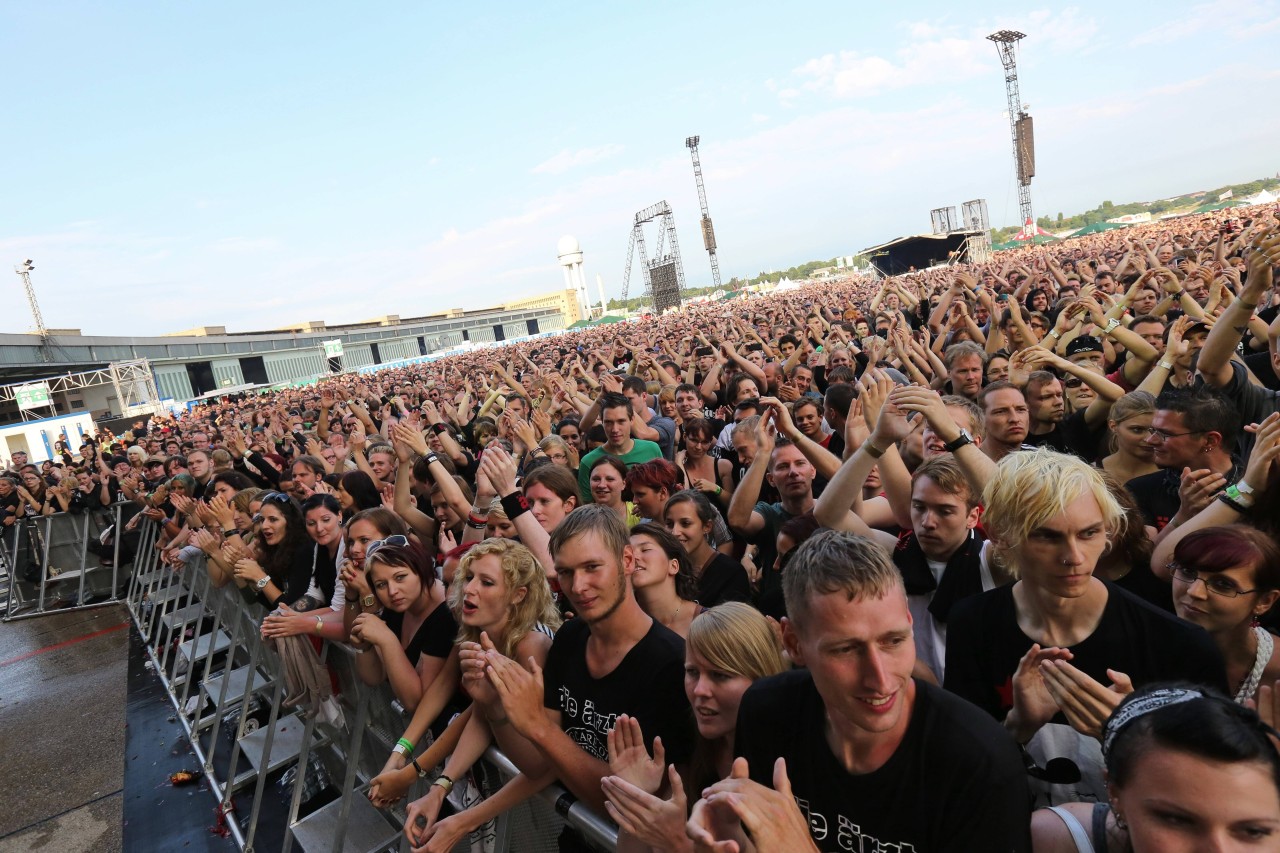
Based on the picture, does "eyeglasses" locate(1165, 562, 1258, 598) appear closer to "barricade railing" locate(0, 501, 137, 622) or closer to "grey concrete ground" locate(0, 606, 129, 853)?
"grey concrete ground" locate(0, 606, 129, 853)

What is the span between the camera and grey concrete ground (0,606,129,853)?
16.9 ft

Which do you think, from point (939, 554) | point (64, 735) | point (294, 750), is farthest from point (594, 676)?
point (64, 735)

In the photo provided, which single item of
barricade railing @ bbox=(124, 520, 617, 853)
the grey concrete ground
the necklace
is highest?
the necklace

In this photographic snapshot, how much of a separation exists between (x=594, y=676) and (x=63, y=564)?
497 inches

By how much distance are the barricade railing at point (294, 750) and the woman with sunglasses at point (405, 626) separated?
0.81 ft

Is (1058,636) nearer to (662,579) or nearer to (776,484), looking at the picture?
(662,579)

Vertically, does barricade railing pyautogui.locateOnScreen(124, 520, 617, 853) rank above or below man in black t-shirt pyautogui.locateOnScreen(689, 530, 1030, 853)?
below

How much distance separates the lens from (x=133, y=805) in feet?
17.3

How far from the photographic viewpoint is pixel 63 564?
1127 centimetres

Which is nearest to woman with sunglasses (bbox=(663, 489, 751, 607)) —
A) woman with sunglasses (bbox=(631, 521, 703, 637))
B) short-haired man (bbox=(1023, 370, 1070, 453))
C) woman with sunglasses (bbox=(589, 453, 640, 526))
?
woman with sunglasses (bbox=(631, 521, 703, 637))

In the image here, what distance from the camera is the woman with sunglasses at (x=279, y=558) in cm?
476

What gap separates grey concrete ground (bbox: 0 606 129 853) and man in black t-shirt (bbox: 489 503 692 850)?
445 centimetres

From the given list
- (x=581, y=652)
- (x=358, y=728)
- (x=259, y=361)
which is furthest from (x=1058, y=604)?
(x=259, y=361)

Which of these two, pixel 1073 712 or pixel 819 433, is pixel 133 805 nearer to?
pixel 819 433
